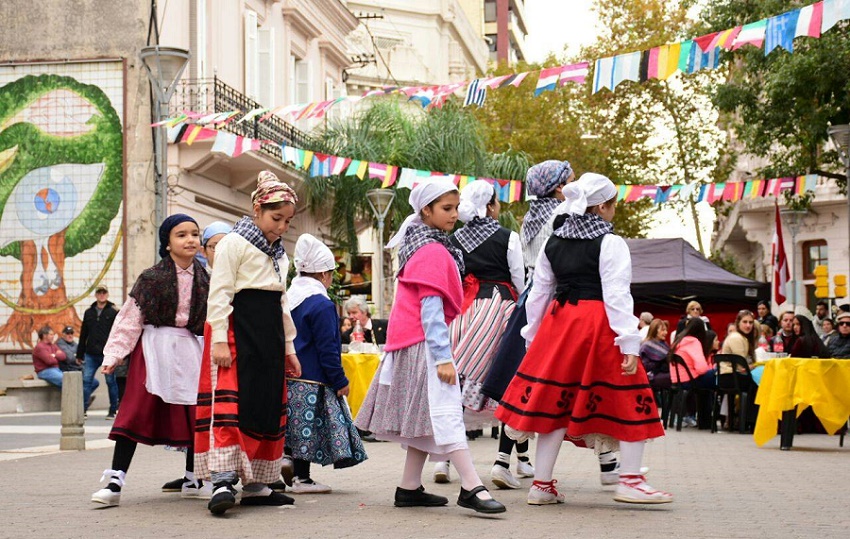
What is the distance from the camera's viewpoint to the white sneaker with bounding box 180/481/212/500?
8570 mm

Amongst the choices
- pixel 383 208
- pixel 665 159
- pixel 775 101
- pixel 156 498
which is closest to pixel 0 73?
pixel 383 208

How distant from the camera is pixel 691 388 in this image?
18.1m

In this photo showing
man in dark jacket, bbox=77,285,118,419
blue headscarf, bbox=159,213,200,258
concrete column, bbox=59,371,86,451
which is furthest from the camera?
man in dark jacket, bbox=77,285,118,419

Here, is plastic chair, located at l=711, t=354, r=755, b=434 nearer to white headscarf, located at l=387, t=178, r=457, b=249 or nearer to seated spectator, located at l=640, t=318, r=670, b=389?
seated spectator, located at l=640, t=318, r=670, b=389

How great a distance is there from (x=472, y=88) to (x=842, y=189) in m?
9.58

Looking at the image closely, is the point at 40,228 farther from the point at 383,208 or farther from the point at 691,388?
the point at 691,388

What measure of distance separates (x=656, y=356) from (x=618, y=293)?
1139 centimetres

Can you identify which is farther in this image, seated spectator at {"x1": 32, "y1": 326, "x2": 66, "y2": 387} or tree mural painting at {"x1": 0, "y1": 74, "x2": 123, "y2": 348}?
tree mural painting at {"x1": 0, "y1": 74, "x2": 123, "y2": 348}

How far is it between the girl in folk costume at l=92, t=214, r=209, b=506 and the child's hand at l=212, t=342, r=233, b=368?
71 cm

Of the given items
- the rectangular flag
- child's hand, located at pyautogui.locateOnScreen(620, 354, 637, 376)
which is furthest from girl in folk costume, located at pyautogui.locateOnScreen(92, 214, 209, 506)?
the rectangular flag

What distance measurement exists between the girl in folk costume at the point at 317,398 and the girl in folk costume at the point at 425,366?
920mm

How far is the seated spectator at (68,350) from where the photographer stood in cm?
2275

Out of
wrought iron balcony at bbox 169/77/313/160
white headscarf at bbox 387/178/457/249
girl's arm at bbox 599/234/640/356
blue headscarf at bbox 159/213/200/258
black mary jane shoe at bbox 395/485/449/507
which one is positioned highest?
wrought iron balcony at bbox 169/77/313/160

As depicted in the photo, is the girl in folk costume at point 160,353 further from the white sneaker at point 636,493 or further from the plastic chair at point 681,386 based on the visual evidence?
the plastic chair at point 681,386
